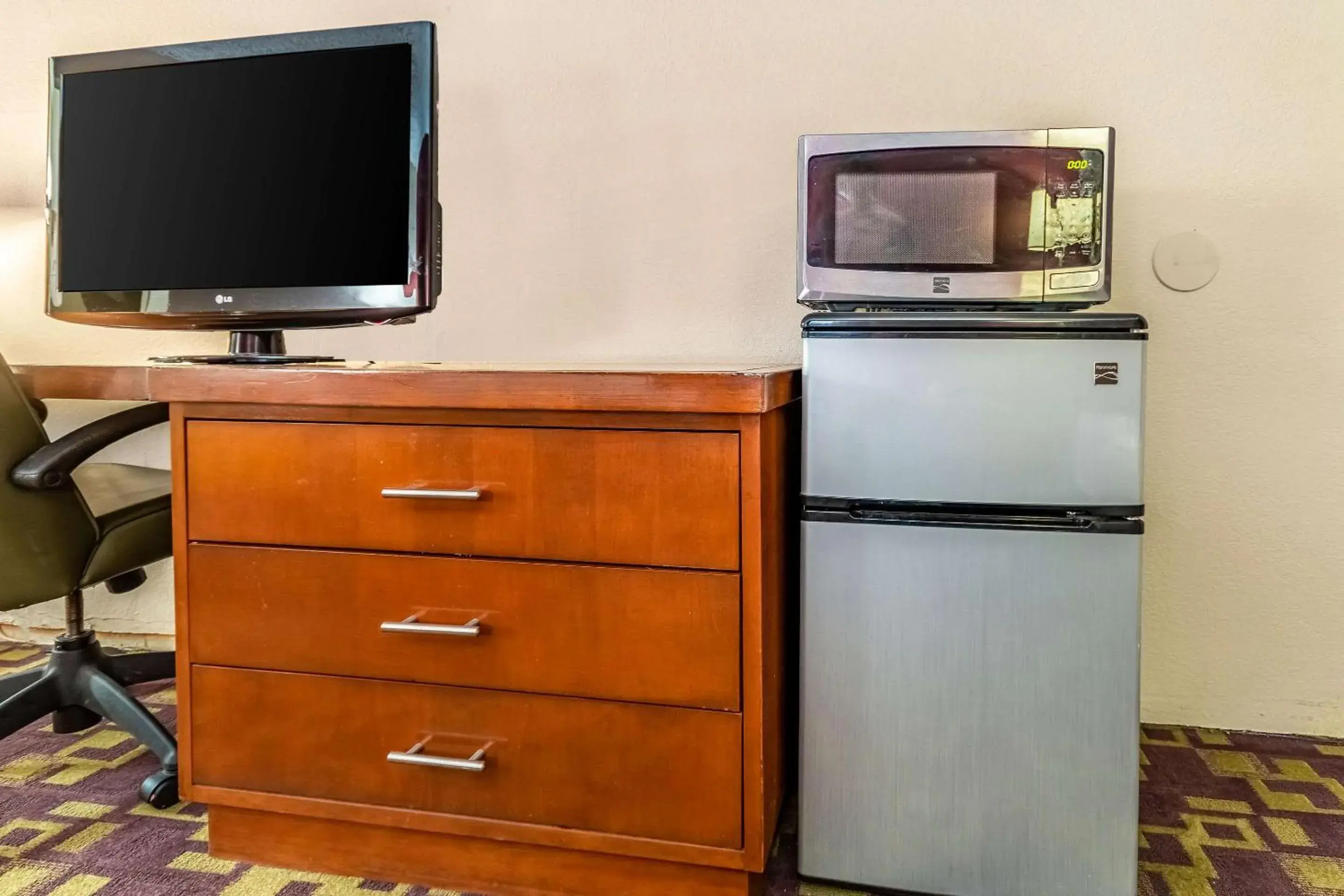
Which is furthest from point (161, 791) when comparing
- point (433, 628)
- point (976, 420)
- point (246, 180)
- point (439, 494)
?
point (976, 420)

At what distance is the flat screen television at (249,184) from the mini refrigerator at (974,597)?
77 cm

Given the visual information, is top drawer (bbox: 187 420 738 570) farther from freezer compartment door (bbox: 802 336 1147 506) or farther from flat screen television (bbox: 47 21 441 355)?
flat screen television (bbox: 47 21 441 355)

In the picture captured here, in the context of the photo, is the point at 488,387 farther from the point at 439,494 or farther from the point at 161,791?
the point at 161,791

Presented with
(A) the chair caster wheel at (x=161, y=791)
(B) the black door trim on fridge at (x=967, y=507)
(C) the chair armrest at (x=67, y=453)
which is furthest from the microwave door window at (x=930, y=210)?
(A) the chair caster wheel at (x=161, y=791)

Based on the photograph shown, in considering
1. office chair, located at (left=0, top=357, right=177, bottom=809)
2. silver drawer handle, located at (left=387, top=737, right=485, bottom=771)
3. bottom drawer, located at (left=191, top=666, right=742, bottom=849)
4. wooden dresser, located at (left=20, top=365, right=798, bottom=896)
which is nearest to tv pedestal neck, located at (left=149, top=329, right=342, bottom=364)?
office chair, located at (left=0, top=357, right=177, bottom=809)

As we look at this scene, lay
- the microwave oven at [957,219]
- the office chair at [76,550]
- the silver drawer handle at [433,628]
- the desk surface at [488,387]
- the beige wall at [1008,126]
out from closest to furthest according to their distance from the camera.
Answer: the desk surface at [488,387]
the silver drawer handle at [433,628]
the microwave oven at [957,219]
the office chair at [76,550]
the beige wall at [1008,126]

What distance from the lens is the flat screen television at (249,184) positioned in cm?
153

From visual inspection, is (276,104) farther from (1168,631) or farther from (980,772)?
(1168,631)

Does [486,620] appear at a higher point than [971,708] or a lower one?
higher

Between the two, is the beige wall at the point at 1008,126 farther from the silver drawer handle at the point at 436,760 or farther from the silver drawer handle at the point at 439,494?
→ the silver drawer handle at the point at 436,760

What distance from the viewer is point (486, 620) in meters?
1.27

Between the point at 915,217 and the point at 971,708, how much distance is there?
0.73 meters

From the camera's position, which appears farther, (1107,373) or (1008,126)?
(1008,126)

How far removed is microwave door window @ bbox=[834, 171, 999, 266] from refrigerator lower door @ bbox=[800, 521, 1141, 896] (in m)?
0.43
